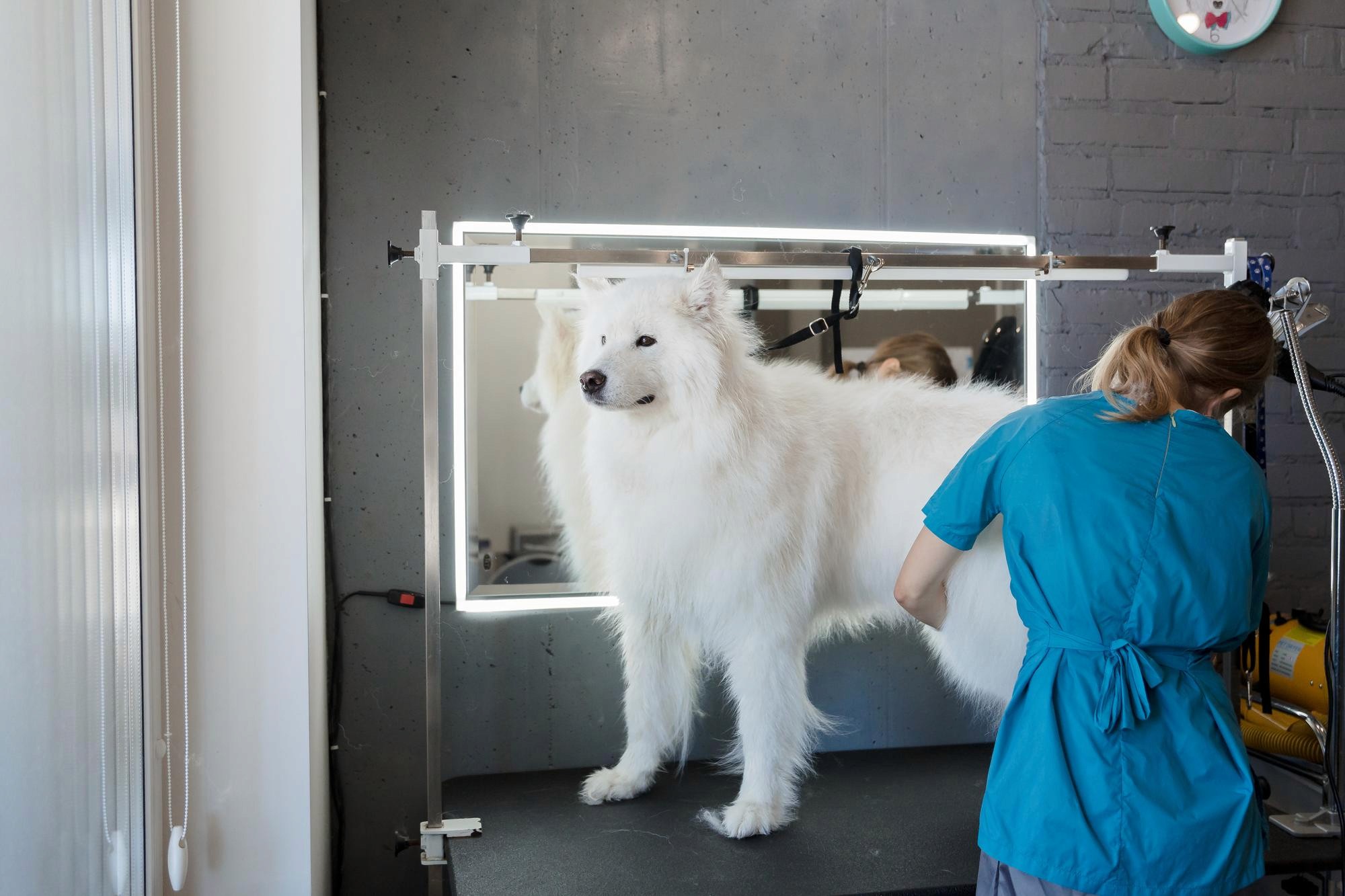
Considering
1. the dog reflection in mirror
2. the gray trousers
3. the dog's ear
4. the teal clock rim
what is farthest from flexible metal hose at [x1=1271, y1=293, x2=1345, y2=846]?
the dog reflection in mirror

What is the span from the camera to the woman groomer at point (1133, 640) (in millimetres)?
1400

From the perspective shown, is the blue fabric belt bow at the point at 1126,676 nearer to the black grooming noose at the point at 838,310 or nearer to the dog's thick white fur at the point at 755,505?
the dog's thick white fur at the point at 755,505

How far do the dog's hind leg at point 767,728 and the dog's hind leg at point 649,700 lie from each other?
189 mm

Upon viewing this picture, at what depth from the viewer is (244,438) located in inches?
75.8

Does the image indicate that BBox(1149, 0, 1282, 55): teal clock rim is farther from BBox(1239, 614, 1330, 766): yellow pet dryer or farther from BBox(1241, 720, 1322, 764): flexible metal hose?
BBox(1241, 720, 1322, 764): flexible metal hose

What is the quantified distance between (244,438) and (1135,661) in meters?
1.70

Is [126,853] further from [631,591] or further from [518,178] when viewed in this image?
[518,178]

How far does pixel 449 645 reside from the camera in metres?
2.57

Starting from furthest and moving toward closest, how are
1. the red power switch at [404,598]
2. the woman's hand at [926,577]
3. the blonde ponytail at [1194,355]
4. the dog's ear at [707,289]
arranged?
the red power switch at [404,598] < the dog's ear at [707,289] < the woman's hand at [926,577] < the blonde ponytail at [1194,355]

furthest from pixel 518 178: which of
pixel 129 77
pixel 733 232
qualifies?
pixel 129 77

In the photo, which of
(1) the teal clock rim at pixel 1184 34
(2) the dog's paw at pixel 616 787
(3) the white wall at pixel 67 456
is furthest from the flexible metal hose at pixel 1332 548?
(3) the white wall at pixel 67 456

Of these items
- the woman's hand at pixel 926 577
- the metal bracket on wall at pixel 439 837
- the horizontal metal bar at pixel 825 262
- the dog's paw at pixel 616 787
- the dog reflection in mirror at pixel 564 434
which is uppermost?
the horizontal metal bar at pixel 825 262

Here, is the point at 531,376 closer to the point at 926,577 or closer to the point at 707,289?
the point at 707,289

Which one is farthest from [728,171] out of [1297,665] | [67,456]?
[1297,665]
